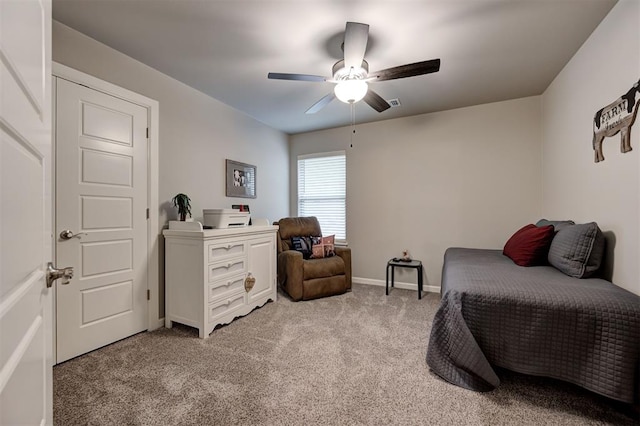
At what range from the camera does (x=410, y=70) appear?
6.48ft

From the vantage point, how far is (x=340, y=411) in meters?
1.53

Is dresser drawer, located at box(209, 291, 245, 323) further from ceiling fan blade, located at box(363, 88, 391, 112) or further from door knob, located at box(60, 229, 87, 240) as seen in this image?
ceiling fan blade, located at box(363, 88, 391, 112)

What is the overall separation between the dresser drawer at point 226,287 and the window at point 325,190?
76.4 inches

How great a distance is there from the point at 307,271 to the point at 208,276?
1243mm

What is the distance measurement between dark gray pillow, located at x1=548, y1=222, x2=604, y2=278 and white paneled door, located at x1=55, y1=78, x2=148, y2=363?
11.1 ft

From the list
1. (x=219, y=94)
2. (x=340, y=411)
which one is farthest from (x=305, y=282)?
(x=219, y=94)

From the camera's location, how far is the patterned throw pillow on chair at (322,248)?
3689 mm

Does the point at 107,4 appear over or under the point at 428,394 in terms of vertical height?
over

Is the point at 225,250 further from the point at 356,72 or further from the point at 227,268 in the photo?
the point at 356,72

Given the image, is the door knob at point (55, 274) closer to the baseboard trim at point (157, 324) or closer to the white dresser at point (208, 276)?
the white dresser at point (208, 276)

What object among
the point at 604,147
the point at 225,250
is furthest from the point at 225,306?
the point at 604,147

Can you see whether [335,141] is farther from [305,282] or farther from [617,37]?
[617,37]

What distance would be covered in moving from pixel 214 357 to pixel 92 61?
8.13ft

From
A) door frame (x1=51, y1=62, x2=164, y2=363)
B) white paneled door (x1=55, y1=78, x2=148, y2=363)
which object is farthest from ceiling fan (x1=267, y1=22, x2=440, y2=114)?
white paneled door (x1=55, y1=78, x2=148, y2=363)
